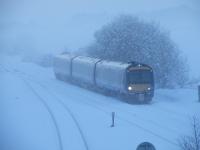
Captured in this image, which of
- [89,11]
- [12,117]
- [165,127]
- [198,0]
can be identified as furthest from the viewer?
[89,11]

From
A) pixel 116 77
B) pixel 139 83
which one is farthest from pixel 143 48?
pixel 139 83

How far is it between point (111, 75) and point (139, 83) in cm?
254

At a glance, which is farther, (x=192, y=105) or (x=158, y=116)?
(x=192, y=105)

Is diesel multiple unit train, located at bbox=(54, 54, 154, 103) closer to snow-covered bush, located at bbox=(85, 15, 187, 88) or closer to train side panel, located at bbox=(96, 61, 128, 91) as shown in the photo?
train side panel, located at bbox=(96, 61, 128, 91)

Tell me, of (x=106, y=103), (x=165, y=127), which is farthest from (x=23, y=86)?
(x=165, y=127)

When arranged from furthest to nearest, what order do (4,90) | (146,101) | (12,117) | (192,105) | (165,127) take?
(4,90) < (146,101) < (192,105) < (12,117) < (165,127)

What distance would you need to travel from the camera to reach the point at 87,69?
33938mm

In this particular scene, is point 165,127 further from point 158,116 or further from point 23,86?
point 23,86

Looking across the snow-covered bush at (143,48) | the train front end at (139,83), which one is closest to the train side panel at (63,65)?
the snow-covered bush at (143,48)

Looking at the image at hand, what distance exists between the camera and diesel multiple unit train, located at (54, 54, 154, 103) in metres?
27.0

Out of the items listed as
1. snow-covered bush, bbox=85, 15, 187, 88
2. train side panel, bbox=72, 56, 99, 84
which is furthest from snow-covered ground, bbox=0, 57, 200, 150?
snow-covered bush, bbox=85, 15, 187, 88

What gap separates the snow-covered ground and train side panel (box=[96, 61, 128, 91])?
73cm

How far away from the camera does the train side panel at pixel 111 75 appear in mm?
27922

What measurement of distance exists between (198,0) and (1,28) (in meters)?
30.2
